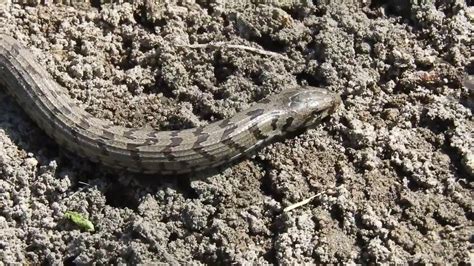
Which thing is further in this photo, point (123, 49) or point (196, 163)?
point (123, 49)

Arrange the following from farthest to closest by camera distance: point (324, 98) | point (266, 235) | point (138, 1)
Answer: point (138, 1) → point (324, 98) → point (266, 235)

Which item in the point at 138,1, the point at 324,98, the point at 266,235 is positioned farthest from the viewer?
the point at 138,1

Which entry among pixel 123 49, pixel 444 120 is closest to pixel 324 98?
pixel 444 120

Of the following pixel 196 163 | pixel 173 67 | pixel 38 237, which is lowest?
pixel 38 237

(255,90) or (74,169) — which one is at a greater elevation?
(255,90)

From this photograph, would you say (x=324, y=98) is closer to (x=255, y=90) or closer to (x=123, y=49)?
(x=255, y=90)

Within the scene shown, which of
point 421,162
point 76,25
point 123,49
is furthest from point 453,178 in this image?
point 76,25
